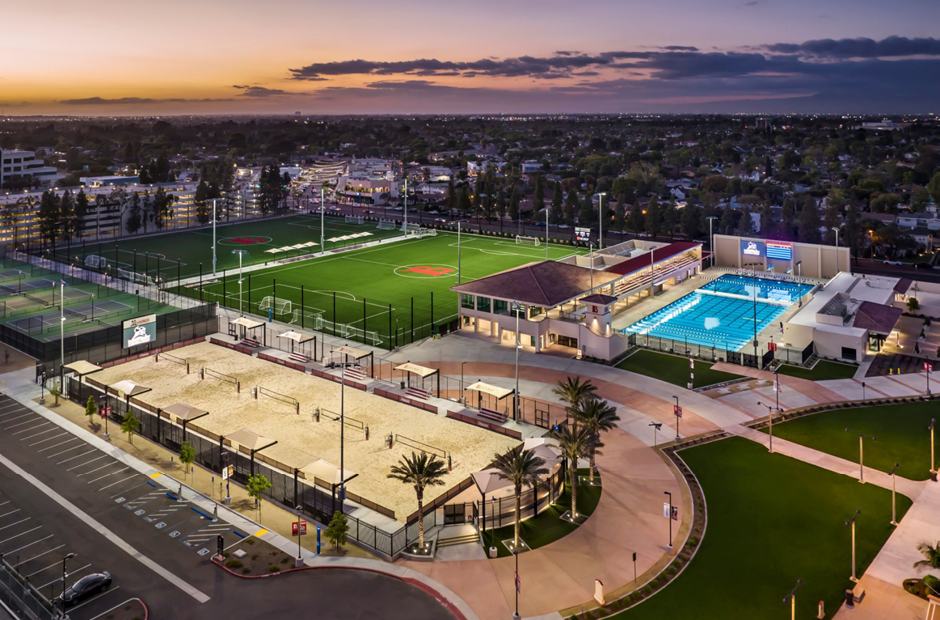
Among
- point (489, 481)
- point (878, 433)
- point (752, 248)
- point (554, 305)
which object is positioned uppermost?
point (752, 248)

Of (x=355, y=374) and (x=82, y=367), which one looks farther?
(x=355, y=374)

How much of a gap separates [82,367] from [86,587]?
1137 inches

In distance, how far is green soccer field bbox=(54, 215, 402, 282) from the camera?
104062mm

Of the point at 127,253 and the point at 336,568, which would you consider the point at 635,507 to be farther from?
the point at 127,253

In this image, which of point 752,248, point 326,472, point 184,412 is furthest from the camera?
point 752,248

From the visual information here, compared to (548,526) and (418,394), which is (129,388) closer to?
(418,394)

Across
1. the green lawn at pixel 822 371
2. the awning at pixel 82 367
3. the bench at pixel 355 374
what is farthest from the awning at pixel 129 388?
the green lawn at pixel 822 371

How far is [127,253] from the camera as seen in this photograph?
114 metres

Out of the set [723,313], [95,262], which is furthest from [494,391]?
[95,262]

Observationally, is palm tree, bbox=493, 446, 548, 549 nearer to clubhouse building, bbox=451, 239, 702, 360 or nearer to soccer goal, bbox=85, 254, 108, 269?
clubhouse building, bbox=451, 239, 702, 360

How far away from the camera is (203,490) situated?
134ft

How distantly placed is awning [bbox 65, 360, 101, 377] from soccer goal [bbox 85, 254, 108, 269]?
1985 inches

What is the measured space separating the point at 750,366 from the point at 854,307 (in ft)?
64.9

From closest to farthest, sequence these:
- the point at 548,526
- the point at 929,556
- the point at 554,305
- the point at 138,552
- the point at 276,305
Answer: the point at 929,556
the point at 138,552
the point at 548,526
the point at 554,305
the point at 276,305
